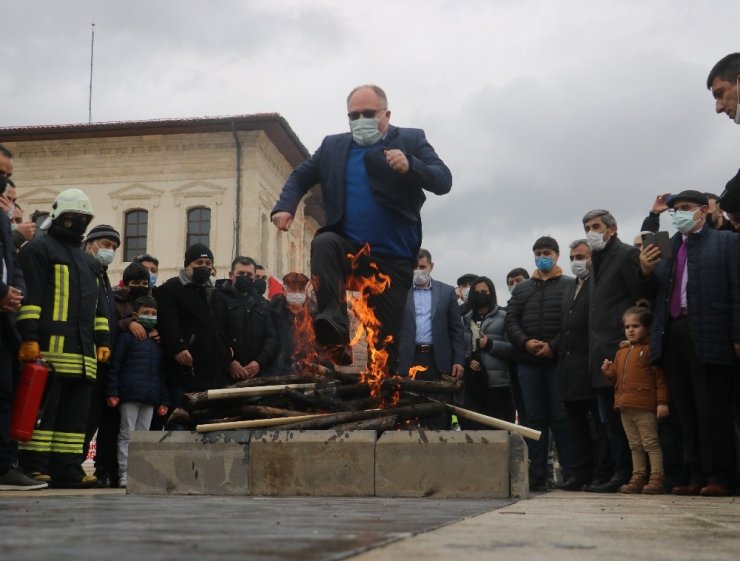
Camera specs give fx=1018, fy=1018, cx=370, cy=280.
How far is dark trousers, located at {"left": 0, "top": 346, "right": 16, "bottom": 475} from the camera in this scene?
624 cm

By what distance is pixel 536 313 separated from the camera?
29.0 feet

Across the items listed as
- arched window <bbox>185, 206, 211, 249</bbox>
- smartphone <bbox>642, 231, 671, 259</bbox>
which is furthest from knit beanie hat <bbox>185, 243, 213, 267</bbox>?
arched window <bbox>185, 206, 211, 249</bbox>

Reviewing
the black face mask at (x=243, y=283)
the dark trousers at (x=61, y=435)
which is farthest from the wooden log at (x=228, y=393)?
the black face mask at (x=243, y=283)

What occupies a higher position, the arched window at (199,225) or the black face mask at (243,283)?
the arched window at (199,225)

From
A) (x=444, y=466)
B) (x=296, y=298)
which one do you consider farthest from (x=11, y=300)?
(x=296, y=298)

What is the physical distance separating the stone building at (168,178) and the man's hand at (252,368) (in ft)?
85.6

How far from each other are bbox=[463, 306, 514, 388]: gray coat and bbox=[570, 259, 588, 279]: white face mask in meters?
0.81

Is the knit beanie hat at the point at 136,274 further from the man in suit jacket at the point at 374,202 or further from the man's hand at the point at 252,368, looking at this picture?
the man in suit jacket at the point at 374,202

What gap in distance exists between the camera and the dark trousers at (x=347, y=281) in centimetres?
570

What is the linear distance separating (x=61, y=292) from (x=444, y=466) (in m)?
3.26

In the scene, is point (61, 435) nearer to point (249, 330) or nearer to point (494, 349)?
point (249, 330)

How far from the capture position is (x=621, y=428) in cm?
783

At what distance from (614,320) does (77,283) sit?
13.3 ft

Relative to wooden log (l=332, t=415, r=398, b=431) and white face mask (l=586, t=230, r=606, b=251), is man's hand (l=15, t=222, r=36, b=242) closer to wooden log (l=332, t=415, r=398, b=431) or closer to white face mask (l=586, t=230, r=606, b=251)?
wooden log (l=332, t=415, r=398, b=431)
